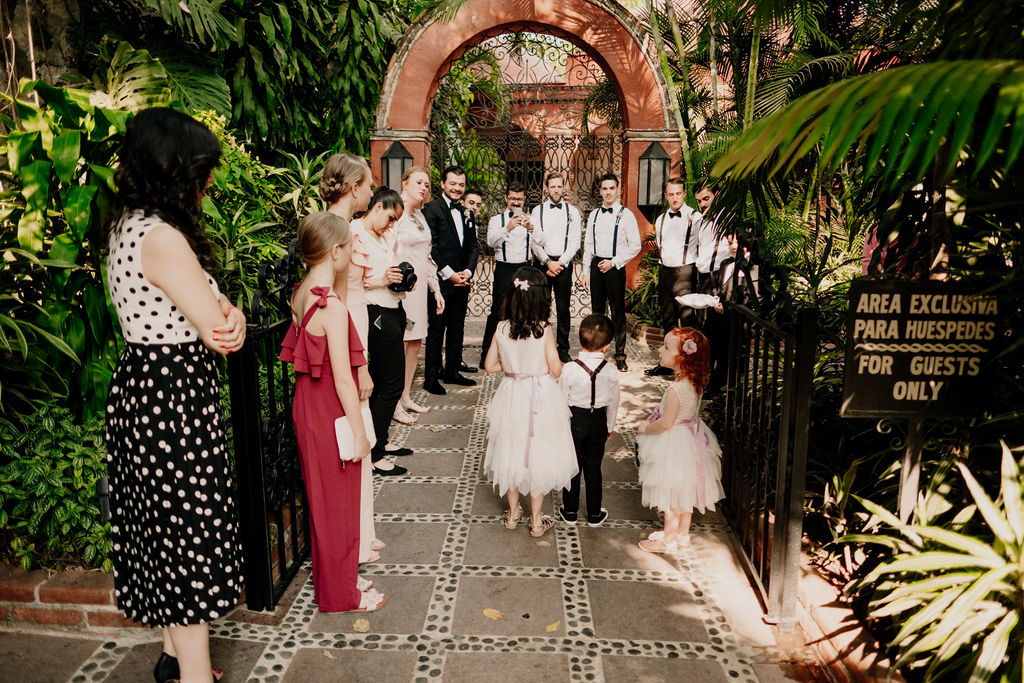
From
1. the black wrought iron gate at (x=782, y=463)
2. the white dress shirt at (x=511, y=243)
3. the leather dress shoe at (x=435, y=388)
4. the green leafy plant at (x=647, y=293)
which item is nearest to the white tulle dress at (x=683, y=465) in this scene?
the black wrought iron gate at (x=782, y=463)

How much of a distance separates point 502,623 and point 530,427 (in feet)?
3.39

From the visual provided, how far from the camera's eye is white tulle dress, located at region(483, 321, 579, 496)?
375 centimetres

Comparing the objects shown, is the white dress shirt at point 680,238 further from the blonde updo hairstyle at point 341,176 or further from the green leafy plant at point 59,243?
the green leafy plant at point 59,243

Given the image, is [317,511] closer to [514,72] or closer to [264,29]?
[264,29]

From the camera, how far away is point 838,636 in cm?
288

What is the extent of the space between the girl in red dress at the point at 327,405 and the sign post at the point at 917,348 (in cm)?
194

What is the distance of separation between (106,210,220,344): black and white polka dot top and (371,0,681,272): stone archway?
7.35 meters

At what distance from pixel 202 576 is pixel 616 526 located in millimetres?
2330

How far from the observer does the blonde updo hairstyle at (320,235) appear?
298 cm

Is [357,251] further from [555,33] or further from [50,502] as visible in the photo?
[555,33]

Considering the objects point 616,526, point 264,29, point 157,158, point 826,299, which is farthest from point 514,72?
→ point 157,158

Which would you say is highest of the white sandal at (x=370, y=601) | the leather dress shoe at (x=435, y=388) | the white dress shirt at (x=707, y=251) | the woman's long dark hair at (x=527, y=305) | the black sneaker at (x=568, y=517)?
the white dress shirt at (x=707, y=251)

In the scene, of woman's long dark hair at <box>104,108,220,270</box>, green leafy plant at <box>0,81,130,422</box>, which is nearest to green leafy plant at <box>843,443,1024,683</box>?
woman's long dark hair at <box>104,108,220,270</box>

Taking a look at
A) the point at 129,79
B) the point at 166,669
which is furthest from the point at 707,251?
the point at 166,669
